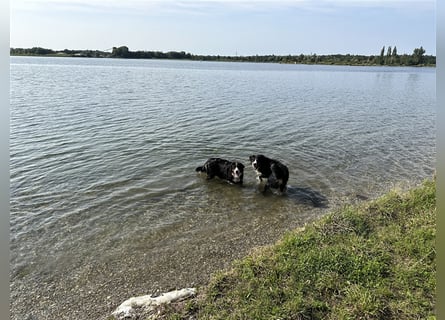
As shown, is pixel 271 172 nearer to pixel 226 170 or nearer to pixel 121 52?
pixel 226 170

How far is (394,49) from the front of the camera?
129 meters

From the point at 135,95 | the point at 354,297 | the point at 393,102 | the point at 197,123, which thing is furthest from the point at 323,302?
the point at 393,102

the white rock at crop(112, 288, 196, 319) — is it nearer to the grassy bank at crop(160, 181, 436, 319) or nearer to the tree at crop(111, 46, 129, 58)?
the grassy bank at crop(160, 181, 436, 319)

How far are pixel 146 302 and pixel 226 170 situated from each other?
5330 millimetres

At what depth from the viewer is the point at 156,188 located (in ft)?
29.1

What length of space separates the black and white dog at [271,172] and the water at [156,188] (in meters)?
0.39

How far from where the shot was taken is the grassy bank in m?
3.82

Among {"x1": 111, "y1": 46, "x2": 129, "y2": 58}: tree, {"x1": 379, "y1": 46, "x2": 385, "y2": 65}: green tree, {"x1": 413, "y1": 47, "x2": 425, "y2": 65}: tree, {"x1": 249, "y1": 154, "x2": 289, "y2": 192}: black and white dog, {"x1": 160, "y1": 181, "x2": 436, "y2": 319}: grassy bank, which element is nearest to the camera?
{"x1": 160, "y1": 181, "x2": 436, "y2": 319}: grassy bank

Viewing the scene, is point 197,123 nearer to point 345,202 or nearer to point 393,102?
point 345,202

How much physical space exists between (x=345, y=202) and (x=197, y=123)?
10.3 metres

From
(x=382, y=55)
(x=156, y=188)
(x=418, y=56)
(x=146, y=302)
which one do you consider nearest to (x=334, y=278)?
(x=146, y=302)

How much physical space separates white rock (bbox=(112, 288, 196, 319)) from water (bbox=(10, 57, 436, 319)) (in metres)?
0.33

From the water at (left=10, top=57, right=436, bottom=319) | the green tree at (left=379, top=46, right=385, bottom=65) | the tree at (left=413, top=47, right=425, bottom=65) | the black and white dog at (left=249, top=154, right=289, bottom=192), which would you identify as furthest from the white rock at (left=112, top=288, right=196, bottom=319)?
the green tree at (left=379, top=46, right=385, bottom=65)

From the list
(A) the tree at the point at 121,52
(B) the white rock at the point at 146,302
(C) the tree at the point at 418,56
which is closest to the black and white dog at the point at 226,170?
(B) the white rock at the point at 146,302
